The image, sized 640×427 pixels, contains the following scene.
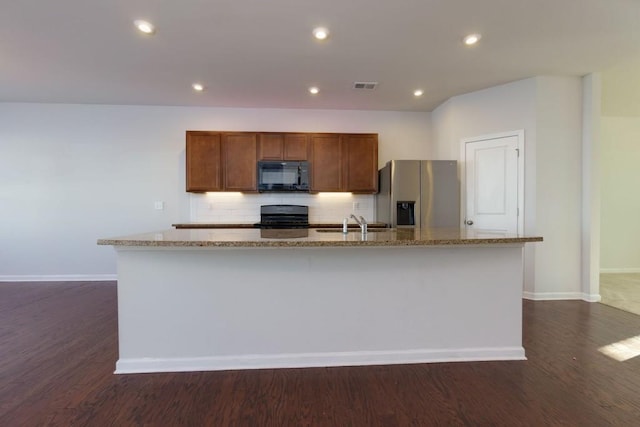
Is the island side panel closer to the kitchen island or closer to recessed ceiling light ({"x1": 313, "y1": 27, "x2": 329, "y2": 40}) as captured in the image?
the kitchen island

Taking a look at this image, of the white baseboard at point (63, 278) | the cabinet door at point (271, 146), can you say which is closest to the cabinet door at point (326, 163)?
the cabinet door at point (271, 146)

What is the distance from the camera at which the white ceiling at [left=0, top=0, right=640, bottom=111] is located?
229 cm

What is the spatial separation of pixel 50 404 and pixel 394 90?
14.1ft

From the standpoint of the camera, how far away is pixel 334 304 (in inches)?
84.0

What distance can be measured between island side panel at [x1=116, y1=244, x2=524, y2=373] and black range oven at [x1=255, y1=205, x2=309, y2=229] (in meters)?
2.31

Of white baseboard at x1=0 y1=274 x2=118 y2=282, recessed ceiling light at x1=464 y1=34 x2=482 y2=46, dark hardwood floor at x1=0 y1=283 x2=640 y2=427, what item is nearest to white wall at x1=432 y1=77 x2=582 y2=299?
dark hardwood floor at x1=0 y1=283 x2=640 y2=427

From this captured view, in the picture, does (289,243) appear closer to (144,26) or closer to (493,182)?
(144,26)

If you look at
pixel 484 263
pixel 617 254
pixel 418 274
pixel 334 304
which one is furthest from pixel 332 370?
pixel 617 254

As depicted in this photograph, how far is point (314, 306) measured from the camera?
2125mm

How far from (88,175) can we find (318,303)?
437 centimetres

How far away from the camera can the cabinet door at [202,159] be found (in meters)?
4.21

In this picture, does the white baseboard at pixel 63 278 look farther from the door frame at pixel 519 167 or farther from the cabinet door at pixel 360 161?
the door frame at pixel 519 167

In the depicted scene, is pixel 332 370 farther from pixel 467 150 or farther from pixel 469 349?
pixel 467 150

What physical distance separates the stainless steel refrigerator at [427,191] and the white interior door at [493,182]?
230 millimetres
